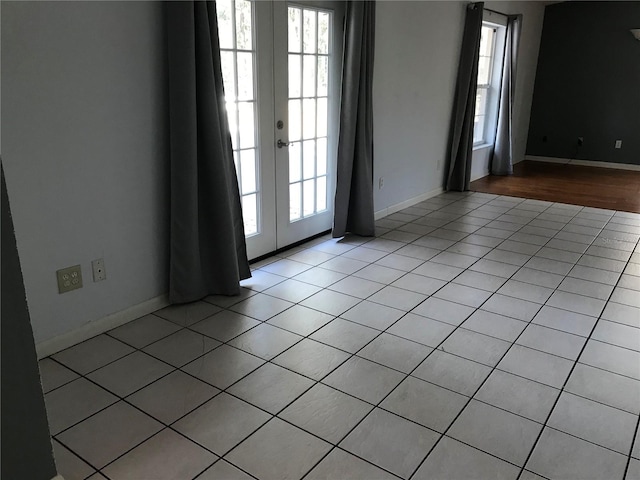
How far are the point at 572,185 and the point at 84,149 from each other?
5.91 meters

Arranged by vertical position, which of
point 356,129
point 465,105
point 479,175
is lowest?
point 479,175

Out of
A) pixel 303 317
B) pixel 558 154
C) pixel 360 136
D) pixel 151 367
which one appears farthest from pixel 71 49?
pixel 558 154

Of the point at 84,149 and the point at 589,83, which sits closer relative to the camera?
the point at 84,149

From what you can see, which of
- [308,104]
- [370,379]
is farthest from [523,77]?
[370,379]

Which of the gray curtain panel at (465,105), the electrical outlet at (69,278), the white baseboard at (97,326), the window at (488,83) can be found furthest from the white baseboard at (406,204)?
the electrical outlet at (69,278)

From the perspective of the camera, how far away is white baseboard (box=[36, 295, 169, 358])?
7.99 feet

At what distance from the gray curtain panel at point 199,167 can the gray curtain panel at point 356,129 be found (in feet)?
3.89

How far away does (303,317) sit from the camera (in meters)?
2.87

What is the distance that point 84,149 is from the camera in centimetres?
240

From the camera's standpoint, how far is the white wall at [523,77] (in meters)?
6.82

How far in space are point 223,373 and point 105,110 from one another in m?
1.34

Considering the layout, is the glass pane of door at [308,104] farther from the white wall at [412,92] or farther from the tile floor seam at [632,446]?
the tile floor seam at [632,446]

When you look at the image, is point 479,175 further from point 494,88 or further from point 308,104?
point 308,104

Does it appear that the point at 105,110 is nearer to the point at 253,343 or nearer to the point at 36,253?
the point at 36,253
